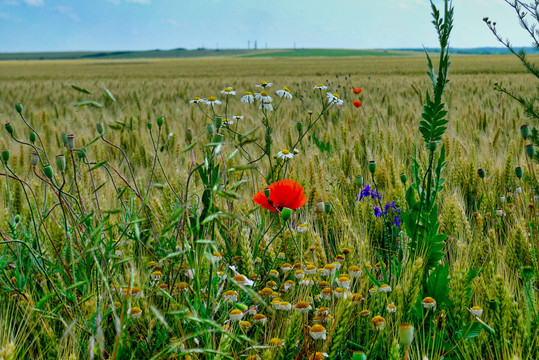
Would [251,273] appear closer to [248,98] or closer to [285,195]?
[285,195]

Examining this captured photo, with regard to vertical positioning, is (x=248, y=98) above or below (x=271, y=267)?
above

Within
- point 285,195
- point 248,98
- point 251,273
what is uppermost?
point 248,98

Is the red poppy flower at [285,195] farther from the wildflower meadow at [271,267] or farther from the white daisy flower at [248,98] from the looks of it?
the white daisy flower at [248,98]

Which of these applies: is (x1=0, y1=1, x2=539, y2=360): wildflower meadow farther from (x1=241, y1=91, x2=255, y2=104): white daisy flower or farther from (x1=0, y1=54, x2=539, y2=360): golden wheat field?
(x1=241, y1=91, x2=255, y2=104): white daisy flower

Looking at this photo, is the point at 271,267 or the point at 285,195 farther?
the point at 285,195

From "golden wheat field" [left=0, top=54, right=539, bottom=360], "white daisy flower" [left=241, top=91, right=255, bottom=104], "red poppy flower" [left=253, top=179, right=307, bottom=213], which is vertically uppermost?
"white daisy flower" [left=241, top=91, right=255, bottom=104]

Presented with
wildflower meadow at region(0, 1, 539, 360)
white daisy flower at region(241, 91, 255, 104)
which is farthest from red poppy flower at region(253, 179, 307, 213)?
white daisy flower at region(241, 91, 255, 104)

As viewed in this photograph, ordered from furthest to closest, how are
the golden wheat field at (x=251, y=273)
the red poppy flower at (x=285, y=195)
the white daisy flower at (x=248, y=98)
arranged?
the white daisy flower at (x=248, y=98)
the red poppy flower at (x=285, y=195)
the golden wheat field at (x=251, y=273)

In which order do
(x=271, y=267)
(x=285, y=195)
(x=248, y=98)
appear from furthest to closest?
(x=248, y=98) → (x=285, y=195) → (x=271, y=267)

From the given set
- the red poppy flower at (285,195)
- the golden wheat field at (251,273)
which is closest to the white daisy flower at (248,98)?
the golden wheat field at (251,273)

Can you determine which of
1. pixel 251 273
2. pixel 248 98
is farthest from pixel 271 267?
pixel 248 98

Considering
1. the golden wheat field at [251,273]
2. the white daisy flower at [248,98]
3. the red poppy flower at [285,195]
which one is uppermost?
the white daisy flower at [248,98]

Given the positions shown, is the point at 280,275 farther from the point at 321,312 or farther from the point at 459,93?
the point at 459,93

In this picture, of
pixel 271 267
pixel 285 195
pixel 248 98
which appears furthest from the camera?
Result: pixel 248 98
